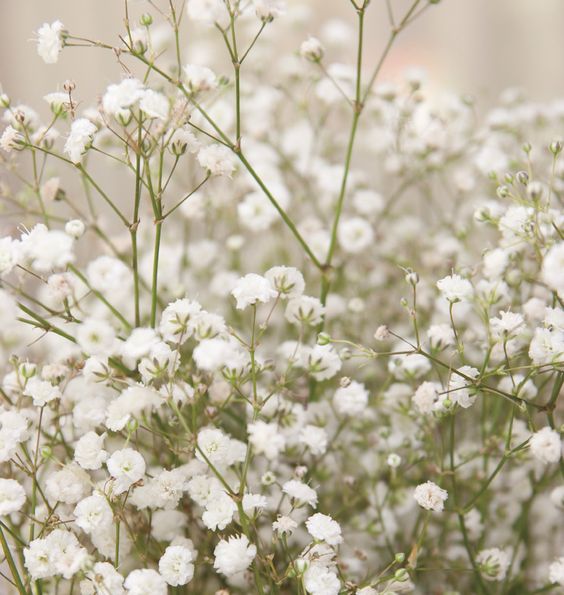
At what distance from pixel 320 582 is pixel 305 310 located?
8.5 inches

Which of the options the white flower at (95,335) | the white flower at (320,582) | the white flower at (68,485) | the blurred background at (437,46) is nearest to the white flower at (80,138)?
the white flower at (95,335)

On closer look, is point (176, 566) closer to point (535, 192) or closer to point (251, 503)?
point (251, 503)

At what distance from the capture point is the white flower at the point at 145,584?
0.54m

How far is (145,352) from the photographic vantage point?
1.70 feet

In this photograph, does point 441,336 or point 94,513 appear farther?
point 441,336

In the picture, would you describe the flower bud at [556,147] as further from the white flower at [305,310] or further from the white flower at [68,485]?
the white flower at [68,485]

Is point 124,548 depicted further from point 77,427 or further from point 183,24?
point 183,24

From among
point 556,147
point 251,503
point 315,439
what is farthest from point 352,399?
point 556,147

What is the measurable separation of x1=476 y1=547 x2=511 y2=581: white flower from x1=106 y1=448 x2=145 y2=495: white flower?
302 millimetres

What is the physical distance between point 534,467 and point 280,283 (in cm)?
34

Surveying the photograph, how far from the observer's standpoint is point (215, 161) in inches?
24.4

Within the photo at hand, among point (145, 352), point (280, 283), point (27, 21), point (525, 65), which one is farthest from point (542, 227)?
point (27, 21)

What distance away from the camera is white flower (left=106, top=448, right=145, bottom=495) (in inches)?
22.1

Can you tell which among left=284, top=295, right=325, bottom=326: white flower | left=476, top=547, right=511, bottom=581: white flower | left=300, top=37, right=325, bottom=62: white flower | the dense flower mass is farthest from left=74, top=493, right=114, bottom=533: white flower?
left=300, top=37, right=325, bottom=62: white flower
